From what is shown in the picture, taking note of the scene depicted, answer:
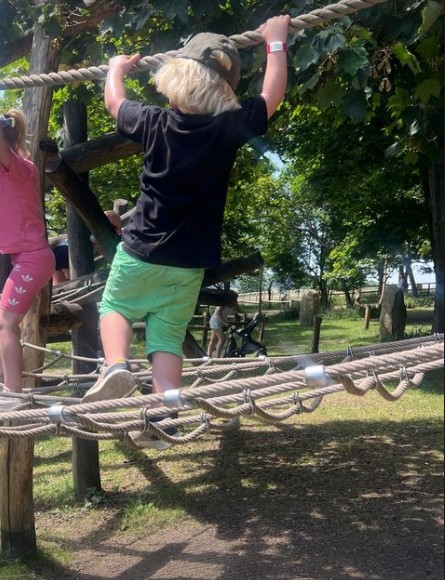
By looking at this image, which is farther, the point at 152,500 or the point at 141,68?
the point at 152,500

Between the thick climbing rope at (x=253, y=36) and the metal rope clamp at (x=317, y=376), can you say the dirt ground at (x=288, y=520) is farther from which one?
the thick climbing rope at (x=253, y=36)

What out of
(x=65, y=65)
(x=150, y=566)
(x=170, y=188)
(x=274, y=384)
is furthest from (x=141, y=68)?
(x=150, y=566)

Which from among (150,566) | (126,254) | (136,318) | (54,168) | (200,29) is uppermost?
(200,29)

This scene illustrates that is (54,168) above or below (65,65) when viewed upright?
below

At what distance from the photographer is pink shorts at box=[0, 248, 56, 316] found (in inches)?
129

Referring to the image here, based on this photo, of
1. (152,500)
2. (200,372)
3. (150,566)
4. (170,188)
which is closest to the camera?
(170,188)

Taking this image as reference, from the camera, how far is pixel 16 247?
3.27 m

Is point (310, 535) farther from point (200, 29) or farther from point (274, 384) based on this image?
point (200, 29)

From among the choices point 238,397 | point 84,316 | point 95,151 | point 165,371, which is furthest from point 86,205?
point 238,397

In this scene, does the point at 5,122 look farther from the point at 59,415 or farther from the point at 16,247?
the point at 59,415

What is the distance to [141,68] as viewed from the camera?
9.30 feet

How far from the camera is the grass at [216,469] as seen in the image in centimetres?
501

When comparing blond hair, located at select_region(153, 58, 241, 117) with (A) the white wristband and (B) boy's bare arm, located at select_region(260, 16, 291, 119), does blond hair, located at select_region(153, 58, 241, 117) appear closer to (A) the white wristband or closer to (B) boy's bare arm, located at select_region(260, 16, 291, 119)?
(B) boy's bare arm, located at select_region(260, 16, 291, 119)

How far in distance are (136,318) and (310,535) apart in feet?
8.30
